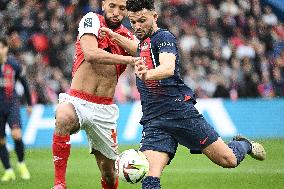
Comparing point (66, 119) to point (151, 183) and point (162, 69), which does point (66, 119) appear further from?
point (162, 69)

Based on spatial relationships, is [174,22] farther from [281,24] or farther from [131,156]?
[131,156]

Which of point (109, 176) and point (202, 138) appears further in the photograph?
point (109, 176)

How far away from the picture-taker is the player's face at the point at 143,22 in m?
7.55

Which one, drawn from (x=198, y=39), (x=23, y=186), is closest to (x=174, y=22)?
(x=198, y=39)

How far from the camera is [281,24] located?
909 inches

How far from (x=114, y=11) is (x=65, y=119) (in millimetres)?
1354

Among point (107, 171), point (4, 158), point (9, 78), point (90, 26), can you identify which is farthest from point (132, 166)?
point (9, 78)

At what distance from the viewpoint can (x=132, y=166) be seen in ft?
24.3

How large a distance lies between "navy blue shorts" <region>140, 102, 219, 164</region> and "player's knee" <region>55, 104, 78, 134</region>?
991 mm

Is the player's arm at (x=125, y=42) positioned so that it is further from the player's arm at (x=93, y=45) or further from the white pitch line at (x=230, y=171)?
the white pitch line at (x=230, y=171)

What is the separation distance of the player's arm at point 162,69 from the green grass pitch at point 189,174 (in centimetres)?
415

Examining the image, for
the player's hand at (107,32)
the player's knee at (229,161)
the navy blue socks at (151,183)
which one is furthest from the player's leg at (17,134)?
the navy blue socks at (151,183)

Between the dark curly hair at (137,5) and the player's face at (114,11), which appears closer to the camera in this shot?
the dark curly hair at (137,5)

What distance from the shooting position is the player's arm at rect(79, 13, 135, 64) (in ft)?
26.7
